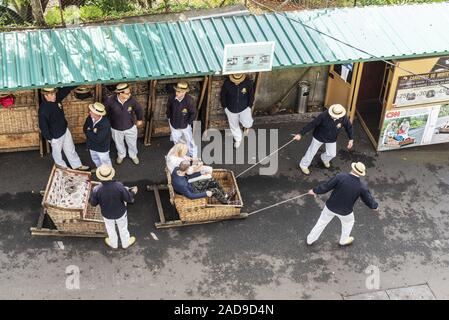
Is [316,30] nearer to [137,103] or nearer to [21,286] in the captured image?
[137,103]

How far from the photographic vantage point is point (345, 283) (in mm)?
9000

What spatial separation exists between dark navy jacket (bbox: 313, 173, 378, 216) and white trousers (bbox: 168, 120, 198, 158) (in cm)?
318

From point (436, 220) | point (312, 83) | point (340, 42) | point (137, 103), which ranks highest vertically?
point (340, 42)

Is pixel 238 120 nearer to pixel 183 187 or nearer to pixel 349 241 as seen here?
pixel 183 187

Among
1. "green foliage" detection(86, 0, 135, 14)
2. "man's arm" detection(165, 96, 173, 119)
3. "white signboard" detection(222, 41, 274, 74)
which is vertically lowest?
"man's arm" detection(165, 96, 173, 119)

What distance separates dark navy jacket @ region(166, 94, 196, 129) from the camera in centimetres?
1026

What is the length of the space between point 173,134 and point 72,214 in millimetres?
2721

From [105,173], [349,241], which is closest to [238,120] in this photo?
[349,241]

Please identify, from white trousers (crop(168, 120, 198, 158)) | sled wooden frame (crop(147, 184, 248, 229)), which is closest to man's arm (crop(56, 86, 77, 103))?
white trousers (crop(168, 120, 198, 158))

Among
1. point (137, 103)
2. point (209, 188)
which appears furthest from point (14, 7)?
point (209, 188)

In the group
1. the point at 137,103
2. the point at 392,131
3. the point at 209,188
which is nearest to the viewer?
the point at 209,188

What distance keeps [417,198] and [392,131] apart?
156 centimetres

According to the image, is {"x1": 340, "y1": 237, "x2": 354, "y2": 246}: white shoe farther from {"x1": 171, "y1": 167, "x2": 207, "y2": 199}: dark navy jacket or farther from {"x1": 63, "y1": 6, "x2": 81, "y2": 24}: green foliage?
{"x1": 63, "y1": 6, "x2": 81, "y2": 24}: green foliage

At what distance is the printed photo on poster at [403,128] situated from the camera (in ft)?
36.6
